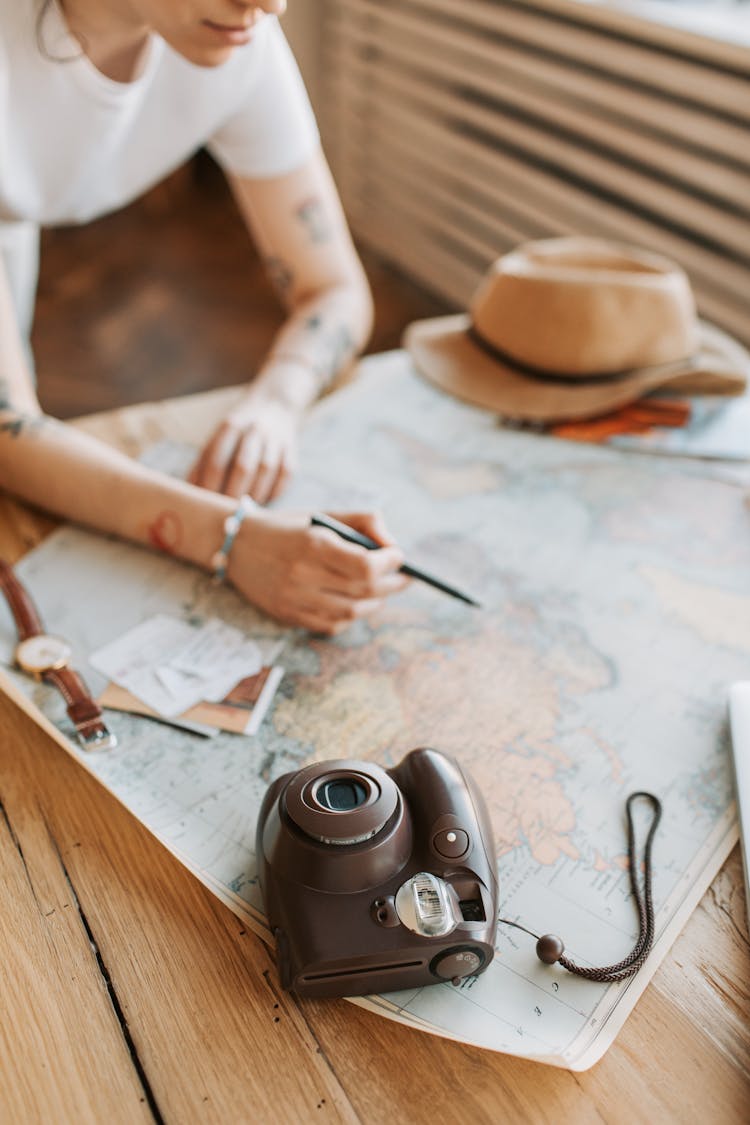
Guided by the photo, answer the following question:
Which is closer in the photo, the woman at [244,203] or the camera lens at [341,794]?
the camera lens at [341,794]

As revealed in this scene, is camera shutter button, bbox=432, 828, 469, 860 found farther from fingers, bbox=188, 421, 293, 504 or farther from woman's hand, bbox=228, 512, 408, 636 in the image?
fingers, bbox=188, 421, 293, 504

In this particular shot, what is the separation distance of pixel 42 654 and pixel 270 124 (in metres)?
0.87

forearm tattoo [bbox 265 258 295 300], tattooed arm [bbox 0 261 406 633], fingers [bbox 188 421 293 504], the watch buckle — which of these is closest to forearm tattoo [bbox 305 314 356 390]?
forearm tattoo [bbox 265 258 295 300]

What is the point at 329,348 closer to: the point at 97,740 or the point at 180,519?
the point at 180,519

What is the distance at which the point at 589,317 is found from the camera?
1155mm

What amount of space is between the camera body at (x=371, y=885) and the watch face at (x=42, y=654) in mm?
309

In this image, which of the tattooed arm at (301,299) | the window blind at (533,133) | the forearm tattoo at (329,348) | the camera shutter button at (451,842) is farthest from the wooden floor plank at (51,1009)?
the window blind at (533,133)

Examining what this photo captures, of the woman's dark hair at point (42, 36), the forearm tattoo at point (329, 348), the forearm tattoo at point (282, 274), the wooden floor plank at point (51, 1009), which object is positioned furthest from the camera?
the forearm tattoo at point (282, 274)

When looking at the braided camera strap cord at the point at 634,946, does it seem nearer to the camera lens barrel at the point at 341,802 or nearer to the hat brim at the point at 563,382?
→ the camera lens barrel at the point at 341,802

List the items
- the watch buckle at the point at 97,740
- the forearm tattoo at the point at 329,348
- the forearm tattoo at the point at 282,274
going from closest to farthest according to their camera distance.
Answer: the watch buckle at the point at 97,740
the forearm tattoo at the point at 329,348
the forearm tattoo at the point at 282,274

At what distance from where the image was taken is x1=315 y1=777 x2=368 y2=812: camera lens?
60 cm

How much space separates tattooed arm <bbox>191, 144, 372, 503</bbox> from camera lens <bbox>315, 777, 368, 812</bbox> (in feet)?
1.86

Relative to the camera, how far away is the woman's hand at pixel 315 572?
0.88 m

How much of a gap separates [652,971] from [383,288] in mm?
2590
